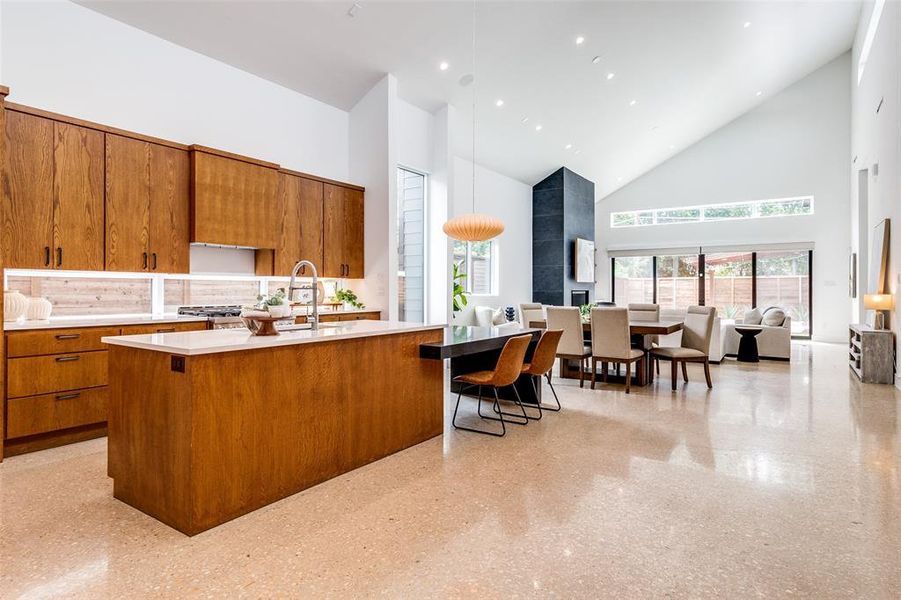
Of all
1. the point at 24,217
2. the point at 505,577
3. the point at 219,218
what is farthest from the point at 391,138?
the point at 505,577

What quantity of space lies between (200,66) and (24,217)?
2.35 metres

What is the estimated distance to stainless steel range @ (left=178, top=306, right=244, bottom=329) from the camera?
4521 mm

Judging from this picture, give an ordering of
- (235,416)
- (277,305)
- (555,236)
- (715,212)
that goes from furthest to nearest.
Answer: (715,212), (555,236), (277,305), (235,416)

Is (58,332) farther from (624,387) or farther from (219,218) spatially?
(624,387)

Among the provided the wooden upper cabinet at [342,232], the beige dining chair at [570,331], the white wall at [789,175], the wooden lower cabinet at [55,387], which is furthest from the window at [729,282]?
the wooden lower cabinet at [55,387]

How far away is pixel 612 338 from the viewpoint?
18.3ft

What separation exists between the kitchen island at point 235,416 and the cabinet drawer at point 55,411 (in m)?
1.28

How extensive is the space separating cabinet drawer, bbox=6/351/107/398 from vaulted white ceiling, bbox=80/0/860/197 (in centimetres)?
298

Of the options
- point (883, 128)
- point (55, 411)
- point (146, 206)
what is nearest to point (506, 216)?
point (883, 128)

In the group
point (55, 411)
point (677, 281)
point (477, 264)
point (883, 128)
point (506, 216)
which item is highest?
point (883, 128)

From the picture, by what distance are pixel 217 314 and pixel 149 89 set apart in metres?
2.19

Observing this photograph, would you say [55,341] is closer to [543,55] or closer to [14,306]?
[14,306]

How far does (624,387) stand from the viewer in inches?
229

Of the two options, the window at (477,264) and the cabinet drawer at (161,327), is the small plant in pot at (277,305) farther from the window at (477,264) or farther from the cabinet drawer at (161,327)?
the window at (477,264)
